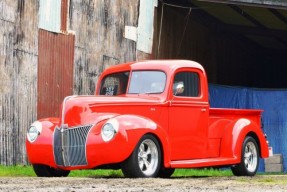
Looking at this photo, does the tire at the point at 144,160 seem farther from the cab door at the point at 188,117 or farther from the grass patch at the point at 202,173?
the grass patch at the point at 202,173

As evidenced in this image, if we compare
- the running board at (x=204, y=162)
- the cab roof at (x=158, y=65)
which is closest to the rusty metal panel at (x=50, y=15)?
the cab roof at (x=158, y=65)

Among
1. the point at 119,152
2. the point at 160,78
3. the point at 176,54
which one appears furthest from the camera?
the point at 176,54

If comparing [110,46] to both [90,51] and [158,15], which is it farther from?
[158,15]

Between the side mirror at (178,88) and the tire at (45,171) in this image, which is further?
the side mirror at (178,88)

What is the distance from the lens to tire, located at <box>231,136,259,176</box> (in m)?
14.2

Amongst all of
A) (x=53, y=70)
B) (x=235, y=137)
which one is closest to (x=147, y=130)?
(x=235, y=137)

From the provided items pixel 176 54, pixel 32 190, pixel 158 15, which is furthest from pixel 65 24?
pixel 32 190

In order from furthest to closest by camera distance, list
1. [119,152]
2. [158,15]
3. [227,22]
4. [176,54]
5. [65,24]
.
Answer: [227,22], [176,54], [158,15], [65,24], [119,152]

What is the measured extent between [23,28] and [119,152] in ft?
19.2

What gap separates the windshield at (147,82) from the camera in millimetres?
12906

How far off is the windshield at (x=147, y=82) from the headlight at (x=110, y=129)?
1.56 m

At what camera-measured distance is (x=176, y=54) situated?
24266 millimetres

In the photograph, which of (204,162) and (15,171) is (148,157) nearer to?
(204,162)

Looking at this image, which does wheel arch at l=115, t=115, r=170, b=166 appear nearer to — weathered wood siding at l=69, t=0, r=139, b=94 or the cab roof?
the cab roof
